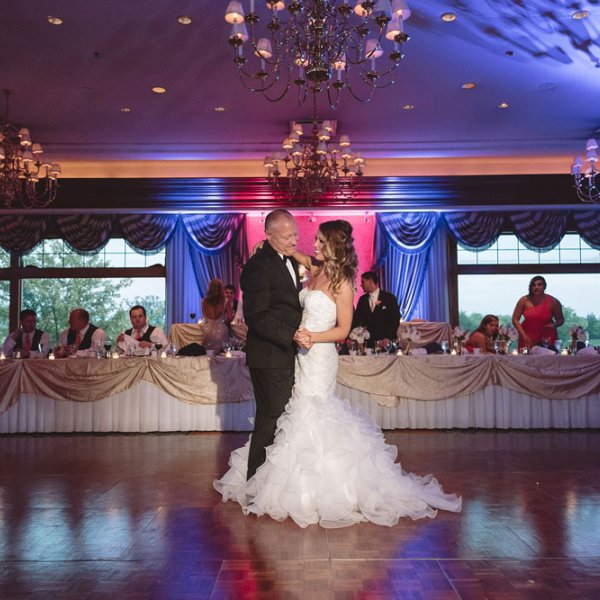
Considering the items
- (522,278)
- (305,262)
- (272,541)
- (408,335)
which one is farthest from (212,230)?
(272,541)

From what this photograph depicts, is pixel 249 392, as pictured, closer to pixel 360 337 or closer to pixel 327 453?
pixel 360 337

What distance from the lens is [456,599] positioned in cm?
213

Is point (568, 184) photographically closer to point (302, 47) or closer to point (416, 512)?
point (302, 47)

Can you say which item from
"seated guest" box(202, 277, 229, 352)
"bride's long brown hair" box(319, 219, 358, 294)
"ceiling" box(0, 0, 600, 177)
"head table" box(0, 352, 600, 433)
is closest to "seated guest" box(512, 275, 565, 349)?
"head table" box(0, 352, 600, 433)

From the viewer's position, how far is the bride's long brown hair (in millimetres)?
3223

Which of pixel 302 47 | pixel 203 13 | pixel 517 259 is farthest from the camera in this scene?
pixel 517 259

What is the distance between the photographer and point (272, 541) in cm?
277

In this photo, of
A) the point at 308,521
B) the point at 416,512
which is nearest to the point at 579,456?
the point at 416,512

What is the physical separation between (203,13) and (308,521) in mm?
4593

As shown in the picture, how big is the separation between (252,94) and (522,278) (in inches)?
269

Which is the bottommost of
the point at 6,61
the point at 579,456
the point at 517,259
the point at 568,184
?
the point at 579,456

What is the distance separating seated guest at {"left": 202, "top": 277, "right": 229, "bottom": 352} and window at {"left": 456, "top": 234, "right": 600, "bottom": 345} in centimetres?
618

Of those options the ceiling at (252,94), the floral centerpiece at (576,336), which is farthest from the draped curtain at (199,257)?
the floral centerpiece at (576,336)

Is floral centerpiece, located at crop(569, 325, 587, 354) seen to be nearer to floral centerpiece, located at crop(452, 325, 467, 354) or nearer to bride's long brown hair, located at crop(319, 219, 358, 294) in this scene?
floral centerpiece, located at crop(452, 325, 467, 354)
